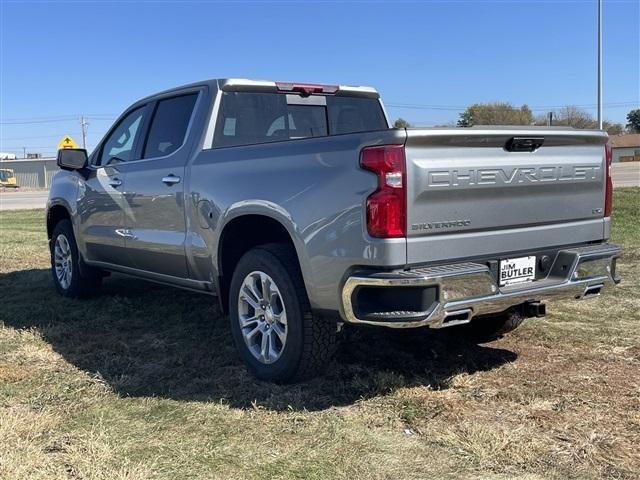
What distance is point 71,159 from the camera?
6.12 meters

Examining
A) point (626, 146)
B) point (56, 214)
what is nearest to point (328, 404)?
point (56, 214)

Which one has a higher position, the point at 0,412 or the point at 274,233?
the point at 274,233

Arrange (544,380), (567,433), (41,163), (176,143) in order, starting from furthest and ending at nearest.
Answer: (41,163)
(176,143)
(544,380)
(567,433)

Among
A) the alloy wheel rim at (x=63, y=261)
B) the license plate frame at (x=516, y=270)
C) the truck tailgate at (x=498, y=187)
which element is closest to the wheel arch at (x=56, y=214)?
the alloy wheel rim at (x=63, y=261)

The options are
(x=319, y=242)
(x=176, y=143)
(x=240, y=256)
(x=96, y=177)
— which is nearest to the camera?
(x=319, y=242)

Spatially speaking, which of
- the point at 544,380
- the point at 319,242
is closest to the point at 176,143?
the point at 319,242

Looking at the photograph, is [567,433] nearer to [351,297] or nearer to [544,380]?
[544,380]

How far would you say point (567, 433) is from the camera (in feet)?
10.9

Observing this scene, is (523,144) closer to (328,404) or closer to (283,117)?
(328,404)

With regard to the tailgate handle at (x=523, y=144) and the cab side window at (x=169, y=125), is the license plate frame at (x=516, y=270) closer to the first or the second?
the tailgate handle at (x=523, y=144)

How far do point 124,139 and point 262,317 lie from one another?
2.62 meters

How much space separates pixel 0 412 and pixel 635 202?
12453 mm

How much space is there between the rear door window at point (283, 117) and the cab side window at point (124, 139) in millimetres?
1143

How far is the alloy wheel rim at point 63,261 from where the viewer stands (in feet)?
22.4
